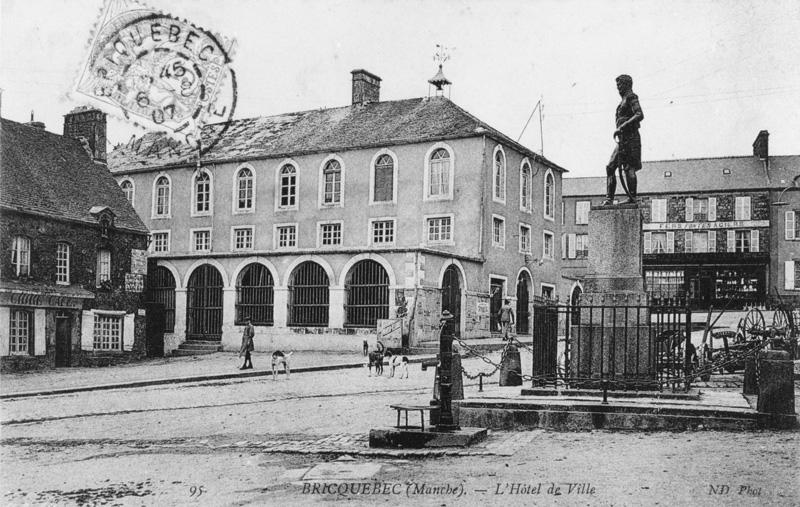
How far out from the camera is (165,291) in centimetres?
3569

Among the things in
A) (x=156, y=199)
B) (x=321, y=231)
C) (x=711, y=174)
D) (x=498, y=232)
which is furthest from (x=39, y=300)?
(x=711, y=174)

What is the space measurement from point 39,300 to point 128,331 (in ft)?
16.9

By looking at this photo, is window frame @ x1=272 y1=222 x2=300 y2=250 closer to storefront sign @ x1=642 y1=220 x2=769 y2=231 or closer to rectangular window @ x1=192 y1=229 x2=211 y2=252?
rectangular window @ x1=192 y1=229 x2=211 y2=252

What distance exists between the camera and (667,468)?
7801mm

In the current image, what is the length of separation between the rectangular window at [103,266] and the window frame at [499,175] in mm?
15804

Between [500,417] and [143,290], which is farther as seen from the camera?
[143,290]

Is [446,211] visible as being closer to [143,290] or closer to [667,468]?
[143,290]

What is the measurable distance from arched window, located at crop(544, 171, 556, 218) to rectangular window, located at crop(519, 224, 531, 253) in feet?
7.47

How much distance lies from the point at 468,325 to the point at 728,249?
2611 centimetres

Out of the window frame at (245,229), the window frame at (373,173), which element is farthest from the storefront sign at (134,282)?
the window frame at (373,173)

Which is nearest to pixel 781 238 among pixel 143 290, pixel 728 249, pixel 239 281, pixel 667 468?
pixel 728 249

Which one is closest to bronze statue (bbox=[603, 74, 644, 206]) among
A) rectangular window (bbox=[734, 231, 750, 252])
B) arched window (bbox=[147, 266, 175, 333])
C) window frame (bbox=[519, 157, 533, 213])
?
window frame (bbox=[519, 157, 533, 213])

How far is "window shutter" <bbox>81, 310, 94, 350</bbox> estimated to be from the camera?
94.3ft

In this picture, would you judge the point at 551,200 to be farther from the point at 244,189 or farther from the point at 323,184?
the point at 244,189
